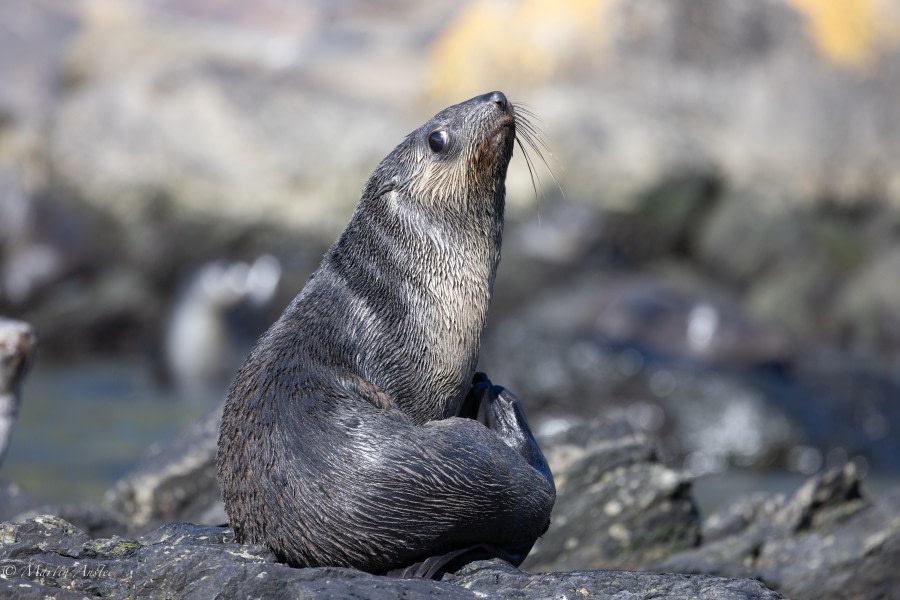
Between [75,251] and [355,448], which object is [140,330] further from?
[355,448]

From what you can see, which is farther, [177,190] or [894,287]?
[177,190]

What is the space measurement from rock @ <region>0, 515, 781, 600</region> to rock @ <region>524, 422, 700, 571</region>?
267 centimetres

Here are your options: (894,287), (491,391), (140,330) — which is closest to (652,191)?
(894,287)

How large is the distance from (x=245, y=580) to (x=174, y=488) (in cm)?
424

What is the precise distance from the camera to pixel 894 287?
65.7 ft

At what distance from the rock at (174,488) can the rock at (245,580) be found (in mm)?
3536

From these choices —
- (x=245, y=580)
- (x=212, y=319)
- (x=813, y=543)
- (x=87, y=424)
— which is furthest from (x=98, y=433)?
(x=245, y=580)

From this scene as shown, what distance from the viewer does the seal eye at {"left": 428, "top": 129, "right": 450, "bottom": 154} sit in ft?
18.4

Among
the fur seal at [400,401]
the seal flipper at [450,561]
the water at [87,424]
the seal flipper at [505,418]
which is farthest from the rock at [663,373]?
the seal flipper at [450,561]

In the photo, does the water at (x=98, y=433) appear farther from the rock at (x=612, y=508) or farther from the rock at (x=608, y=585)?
the rock at (x=608, y=585)

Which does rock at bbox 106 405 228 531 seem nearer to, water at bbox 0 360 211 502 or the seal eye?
the seal eye

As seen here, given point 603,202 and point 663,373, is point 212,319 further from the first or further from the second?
point 663,373

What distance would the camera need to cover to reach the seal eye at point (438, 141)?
18.4 feet

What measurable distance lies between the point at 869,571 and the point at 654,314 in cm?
→ 987
